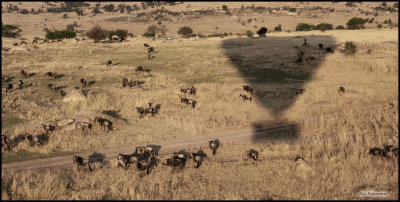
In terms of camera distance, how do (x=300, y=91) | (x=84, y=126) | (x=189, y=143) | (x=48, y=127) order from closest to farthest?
1. (x=189, y=143)
2. (x=48, y=127)
3. (x=84, y=126)
4. (x=300, y=91)

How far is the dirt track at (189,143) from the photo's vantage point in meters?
15.5

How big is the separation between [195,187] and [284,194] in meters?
3.35

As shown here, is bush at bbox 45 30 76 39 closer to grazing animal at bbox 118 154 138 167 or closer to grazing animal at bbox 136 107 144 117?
grazing animal at bbox 136 107 144 117

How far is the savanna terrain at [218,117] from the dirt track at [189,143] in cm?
37

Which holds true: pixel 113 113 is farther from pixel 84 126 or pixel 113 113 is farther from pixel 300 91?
pixel 300 91

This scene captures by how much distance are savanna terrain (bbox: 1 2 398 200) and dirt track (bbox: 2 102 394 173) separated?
0.37 metres

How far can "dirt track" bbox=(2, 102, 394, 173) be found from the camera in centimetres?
1549

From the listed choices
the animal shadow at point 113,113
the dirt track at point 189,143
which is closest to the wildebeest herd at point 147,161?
the dirt track at point 189,143

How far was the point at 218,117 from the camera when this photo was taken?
917 inches

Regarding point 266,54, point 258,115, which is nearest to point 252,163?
point 258,115

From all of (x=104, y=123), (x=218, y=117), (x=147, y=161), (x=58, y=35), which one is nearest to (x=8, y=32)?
(x=58, y=35)

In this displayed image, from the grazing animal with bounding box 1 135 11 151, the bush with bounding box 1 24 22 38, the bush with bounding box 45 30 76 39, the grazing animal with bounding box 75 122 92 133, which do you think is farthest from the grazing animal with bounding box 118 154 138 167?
the bush with bounding box 1 24 22 38

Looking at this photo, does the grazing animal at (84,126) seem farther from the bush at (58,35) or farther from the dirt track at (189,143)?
the bush at (58,35)

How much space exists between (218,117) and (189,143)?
5065mm
